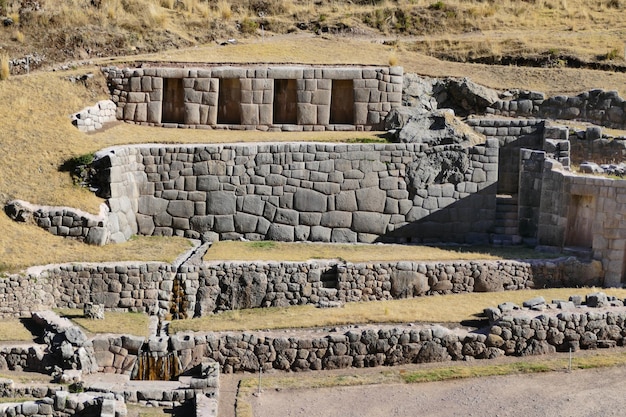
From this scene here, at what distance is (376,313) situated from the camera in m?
32.7

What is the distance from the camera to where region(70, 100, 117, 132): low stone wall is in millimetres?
39656

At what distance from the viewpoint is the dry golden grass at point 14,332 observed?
30812 mm

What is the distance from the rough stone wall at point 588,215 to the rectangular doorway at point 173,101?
1118cm

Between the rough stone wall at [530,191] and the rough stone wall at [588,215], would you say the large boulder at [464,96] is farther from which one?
the rough stone wall at [588,215]

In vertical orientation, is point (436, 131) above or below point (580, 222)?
above

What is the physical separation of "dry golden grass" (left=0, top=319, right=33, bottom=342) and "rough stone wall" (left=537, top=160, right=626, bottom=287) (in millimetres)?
13760

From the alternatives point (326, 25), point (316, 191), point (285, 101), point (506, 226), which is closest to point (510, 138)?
point (506, 226)

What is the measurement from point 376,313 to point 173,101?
1256cm

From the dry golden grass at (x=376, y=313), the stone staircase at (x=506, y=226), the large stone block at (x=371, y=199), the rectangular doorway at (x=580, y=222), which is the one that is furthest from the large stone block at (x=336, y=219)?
the rectangular doorway at (x=580, y=222)

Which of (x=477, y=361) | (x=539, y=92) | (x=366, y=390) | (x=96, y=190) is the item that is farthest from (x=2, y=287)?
(x=539, y=92)

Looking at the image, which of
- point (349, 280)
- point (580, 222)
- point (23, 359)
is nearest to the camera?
point (23, 359)

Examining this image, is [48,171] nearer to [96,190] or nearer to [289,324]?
[96,190]

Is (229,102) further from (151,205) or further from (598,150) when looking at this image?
(598,150)

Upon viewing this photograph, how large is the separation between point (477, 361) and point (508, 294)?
13.3ft
